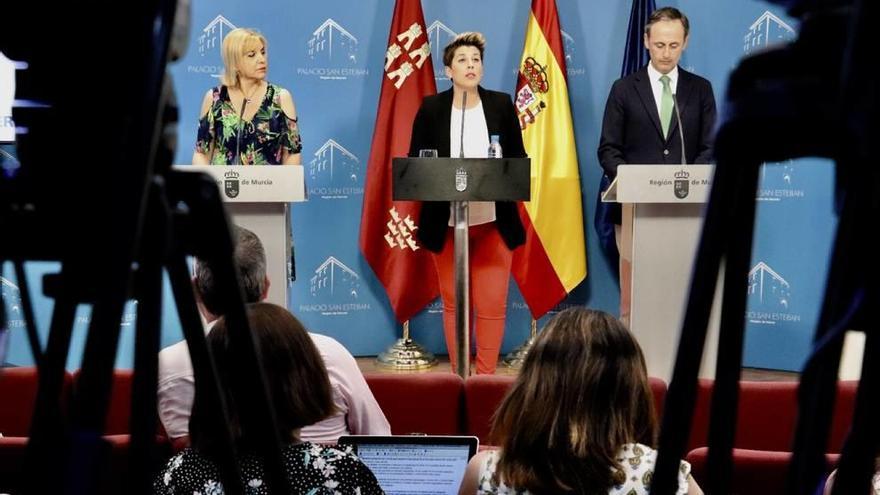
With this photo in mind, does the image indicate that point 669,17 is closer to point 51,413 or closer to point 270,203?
point 270,203

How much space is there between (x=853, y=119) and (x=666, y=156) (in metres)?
4.53

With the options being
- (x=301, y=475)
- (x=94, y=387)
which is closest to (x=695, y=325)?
(x=94, y=387)

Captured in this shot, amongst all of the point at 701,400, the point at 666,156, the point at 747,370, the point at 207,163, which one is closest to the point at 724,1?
the point at 666,156

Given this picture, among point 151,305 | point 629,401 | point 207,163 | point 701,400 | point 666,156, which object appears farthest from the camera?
point 666,156

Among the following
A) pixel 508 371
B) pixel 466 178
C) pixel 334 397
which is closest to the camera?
pixel 334 397

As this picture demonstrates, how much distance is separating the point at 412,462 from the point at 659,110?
3485mm

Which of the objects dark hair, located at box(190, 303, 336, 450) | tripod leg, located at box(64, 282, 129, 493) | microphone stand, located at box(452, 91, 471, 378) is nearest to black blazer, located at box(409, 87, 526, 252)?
microphone stand, located at box(452, 91, 471, 378)

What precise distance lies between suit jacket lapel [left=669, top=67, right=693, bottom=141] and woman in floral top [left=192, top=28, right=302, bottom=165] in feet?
6.49

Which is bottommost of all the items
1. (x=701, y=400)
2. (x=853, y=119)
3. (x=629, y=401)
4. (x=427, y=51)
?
(x=701, y=400)

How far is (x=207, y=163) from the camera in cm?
463

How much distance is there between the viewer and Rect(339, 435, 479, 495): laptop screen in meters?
2.05

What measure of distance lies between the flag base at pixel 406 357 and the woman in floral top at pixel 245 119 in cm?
165

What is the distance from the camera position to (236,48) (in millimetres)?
4625

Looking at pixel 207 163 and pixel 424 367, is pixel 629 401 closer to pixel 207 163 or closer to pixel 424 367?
pixel 207 163
